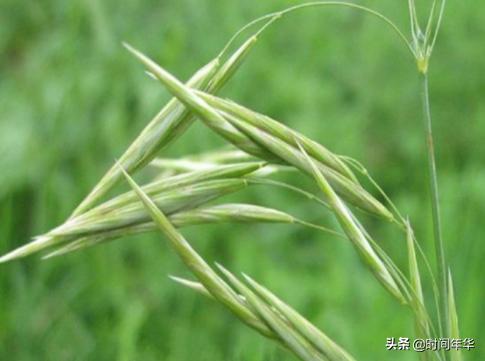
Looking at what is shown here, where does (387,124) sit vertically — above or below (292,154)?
above

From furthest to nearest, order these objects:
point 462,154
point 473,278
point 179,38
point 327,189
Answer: point 462,154 < point 179,38 < point 473,278 < point 327,189

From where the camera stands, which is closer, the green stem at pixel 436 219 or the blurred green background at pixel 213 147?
the green stem at pixel 436 219

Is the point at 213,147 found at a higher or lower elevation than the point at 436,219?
higher

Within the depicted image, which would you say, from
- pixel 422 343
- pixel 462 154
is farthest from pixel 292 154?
pixel 462 154

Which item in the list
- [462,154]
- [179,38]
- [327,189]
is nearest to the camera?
[327,189]

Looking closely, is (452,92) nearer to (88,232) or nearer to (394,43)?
(394,43)

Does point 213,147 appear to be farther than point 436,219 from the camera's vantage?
Yes

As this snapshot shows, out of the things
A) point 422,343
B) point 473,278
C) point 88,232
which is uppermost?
point 473,278

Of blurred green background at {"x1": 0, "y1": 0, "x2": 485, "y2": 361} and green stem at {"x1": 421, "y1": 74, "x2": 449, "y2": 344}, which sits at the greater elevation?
blurred green background at {"x1": 0, "y1": 0, "x2": 485, "y2": 361}
